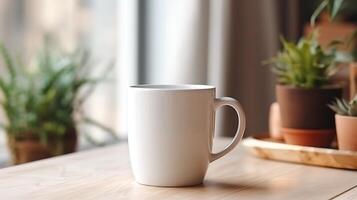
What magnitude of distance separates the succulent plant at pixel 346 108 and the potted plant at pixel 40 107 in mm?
680

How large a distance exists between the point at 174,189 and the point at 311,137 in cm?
34

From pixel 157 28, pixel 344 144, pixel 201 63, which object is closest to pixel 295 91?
pixel 344 144

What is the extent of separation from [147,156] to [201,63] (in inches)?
40.4

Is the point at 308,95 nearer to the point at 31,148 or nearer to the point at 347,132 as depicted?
the point at 347,132

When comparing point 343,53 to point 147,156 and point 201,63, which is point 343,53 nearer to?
point 201,63

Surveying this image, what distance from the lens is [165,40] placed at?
193 centimetres

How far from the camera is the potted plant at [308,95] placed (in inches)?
43.3

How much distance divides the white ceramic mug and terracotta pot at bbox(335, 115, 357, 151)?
239 millimetres

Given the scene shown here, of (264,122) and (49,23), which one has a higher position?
(49,23)

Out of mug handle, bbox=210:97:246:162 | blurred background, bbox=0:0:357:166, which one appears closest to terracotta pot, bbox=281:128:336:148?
mug handle, bbox=210:97:246:162

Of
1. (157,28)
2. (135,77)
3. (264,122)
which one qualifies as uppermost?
(157,28)

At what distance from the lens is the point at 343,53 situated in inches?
79.8

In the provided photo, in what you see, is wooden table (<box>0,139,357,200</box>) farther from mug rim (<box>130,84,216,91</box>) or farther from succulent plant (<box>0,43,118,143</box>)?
succulent plant (<box>0,43,118,143</box>)

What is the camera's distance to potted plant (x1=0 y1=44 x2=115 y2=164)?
4.85 feet
